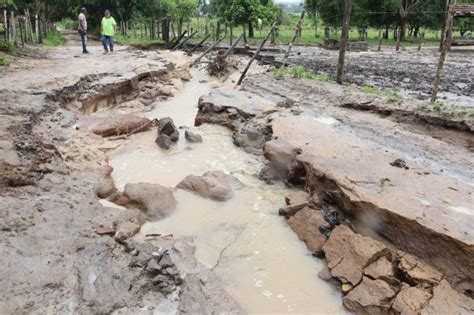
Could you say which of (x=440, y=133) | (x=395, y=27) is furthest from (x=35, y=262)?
(x=395, y=27)

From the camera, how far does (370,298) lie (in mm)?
3410

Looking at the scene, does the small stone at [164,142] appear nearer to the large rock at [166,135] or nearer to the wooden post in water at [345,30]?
the large rock at [166,135]

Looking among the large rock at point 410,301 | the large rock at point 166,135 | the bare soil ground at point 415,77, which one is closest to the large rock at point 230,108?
the large rock at point 166,135

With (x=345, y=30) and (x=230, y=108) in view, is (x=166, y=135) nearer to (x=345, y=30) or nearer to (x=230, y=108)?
(x=230, y=108)

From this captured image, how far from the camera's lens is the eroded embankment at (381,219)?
11.1 ft

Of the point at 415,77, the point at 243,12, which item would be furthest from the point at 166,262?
the point at 243,12

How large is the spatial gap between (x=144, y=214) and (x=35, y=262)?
5.01 feet

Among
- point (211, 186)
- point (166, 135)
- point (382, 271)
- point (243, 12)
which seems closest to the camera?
point (382, 271)

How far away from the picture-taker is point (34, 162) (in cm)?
516

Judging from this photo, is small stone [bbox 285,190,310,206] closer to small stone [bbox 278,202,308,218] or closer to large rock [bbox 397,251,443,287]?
small stone [bbox 278,202,308,218]

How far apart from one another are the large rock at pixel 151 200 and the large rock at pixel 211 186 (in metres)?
0.41

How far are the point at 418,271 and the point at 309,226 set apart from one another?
128 cm

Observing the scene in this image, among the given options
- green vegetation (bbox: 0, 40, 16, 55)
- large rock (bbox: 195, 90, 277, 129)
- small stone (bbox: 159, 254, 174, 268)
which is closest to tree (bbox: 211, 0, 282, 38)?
green vegetation (bbox: 0, 40, 16, 55)

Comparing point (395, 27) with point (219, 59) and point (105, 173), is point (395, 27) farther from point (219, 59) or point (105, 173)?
point (105, 173)
